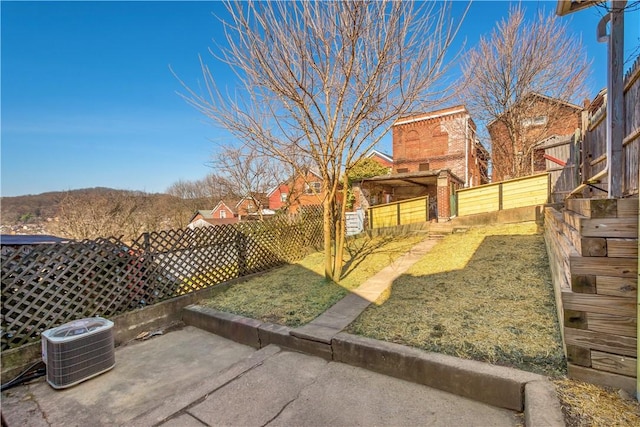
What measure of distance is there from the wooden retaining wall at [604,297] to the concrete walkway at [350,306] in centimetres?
207

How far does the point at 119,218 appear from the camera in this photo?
406 inches

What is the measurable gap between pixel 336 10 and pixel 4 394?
5945 millimetres

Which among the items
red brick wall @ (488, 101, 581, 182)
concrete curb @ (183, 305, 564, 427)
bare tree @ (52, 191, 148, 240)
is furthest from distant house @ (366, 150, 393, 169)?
concrete curb @ (183, 305, 564, 427)

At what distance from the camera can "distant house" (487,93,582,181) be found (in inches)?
488

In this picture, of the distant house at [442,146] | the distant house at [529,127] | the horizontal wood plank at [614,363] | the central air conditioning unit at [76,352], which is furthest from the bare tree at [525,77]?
the central air conditioning unit at [76,352]

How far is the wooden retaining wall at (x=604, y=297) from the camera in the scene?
6.17ft

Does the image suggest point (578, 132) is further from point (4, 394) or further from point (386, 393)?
point (4, 394)

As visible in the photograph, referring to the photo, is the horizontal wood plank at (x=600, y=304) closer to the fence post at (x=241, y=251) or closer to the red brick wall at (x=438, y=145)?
the fence post at (x=241, y=251)

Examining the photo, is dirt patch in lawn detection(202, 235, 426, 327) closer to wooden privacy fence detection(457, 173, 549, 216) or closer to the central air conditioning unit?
the central air conditioning unit

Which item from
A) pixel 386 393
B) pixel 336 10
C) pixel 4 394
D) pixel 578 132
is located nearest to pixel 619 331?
pixel 386 393

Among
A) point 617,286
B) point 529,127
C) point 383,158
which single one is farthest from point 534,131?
point 617,286

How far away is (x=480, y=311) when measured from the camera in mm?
3406

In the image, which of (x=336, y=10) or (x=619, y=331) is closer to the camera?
(x=619, y=331)

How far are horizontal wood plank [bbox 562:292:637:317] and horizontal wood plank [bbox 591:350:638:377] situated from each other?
29cm
